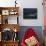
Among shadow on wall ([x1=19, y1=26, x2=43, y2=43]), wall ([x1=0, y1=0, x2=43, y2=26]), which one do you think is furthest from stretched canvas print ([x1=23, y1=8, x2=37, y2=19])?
shadow on wall ([x1=19, y1=26, x2=43, y2=43])

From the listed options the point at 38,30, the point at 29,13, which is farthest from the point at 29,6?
the point at 38,30

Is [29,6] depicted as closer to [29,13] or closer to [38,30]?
[29,13]

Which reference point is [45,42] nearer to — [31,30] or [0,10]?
[31,30]

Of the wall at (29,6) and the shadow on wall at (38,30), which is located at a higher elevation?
the wall at (29,6)

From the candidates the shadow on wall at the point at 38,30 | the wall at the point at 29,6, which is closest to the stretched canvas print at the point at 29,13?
the wall at the point at 29,6

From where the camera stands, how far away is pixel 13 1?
19.3 feet

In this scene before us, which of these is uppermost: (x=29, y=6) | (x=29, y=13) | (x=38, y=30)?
(x=29, y=6)

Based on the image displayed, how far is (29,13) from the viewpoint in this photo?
5.89 meters

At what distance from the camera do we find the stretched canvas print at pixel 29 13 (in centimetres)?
586

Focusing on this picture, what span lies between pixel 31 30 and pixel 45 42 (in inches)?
26.2

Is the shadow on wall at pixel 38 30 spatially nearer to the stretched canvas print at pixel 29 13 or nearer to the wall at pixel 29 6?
the wall at pixel 29 6

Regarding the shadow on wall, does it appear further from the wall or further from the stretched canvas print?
the stretched canvas print

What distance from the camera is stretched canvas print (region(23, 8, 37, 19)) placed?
19.2 ft

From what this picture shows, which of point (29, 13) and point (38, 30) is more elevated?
point (29, 13)
